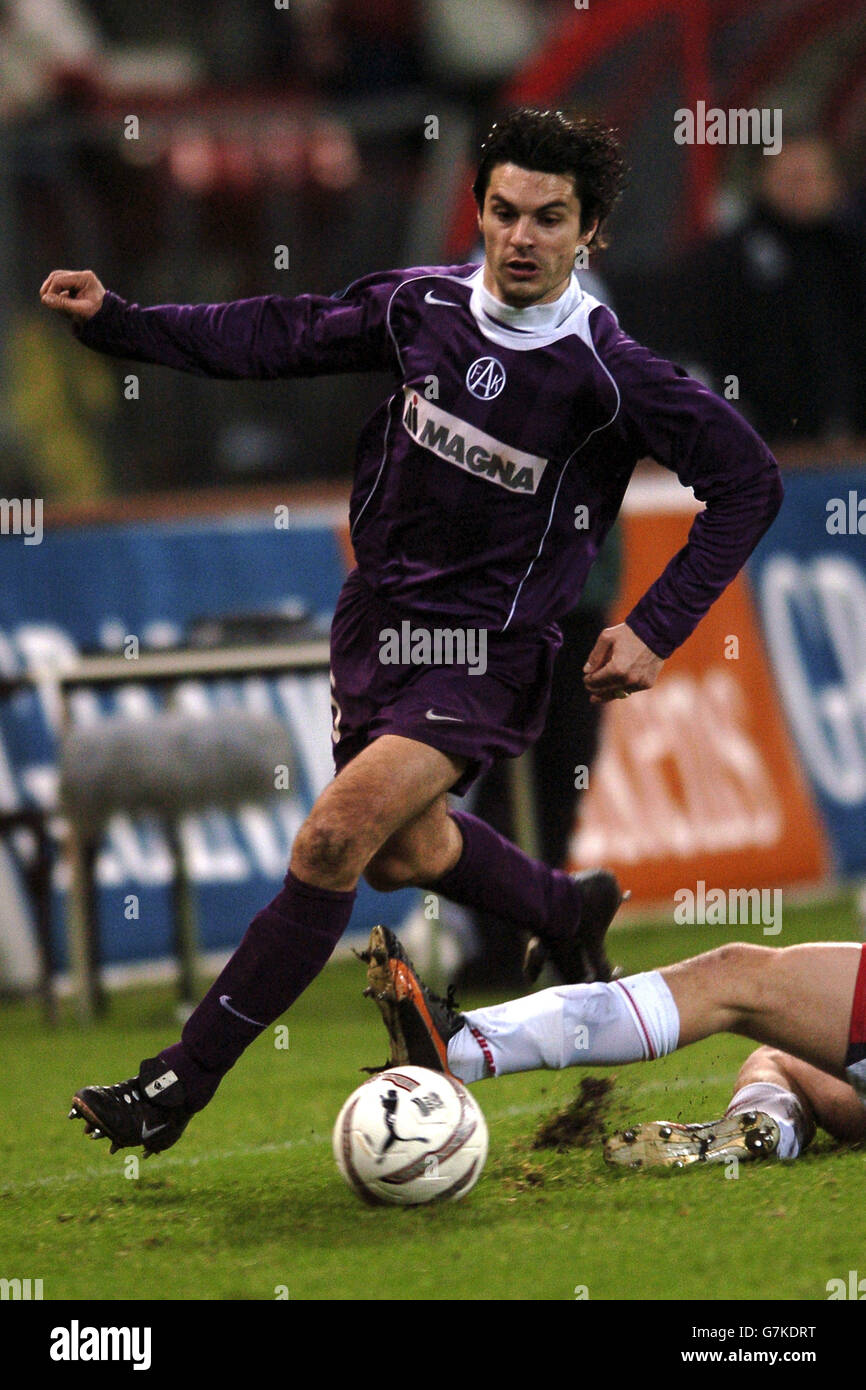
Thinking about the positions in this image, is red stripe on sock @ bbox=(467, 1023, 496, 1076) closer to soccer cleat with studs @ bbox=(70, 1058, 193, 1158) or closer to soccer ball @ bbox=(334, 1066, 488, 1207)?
soccer ball @ bbox=(334, 1066, 488, 1207)

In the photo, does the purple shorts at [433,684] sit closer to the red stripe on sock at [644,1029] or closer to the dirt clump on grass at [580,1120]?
the red stripe on sock at [644,1029]

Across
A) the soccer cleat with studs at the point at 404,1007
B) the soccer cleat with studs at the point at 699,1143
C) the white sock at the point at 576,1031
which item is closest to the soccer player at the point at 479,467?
the soccer cleat with studs at the point at 404,1007

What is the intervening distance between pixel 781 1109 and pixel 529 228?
2006 millimetres

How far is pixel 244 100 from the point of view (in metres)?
13.0

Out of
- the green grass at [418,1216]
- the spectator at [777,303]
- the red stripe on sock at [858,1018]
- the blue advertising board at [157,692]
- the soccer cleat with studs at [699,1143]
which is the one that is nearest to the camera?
the green grass at [418,1216]

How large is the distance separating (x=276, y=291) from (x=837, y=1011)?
8226 millimetres

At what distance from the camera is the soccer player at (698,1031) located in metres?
4.50

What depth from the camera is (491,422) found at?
15.8 ft

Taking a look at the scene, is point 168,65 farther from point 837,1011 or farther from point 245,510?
point 837,1011

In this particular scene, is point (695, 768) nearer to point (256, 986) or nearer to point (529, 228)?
point (529, 228)

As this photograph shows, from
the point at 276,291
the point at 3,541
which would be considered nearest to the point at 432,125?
the point at 276,291

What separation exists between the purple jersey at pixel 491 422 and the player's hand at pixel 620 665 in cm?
4

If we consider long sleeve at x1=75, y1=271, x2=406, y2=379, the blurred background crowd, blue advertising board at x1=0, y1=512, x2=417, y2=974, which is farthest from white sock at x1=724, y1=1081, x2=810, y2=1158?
the blurred background crowd

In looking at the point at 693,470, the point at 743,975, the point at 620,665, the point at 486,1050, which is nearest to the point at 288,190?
the point at 693,470
